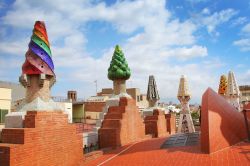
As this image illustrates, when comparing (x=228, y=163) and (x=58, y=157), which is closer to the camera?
(x=228, y=163)

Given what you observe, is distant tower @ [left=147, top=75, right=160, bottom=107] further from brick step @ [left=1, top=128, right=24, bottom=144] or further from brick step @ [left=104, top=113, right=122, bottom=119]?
brick step @ [left=1, top=128, right=24, bottom=144]

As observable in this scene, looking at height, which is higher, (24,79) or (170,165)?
(24,79)

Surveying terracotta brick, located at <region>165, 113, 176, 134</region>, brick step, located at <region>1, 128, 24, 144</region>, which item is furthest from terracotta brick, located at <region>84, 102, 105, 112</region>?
brick step, located at <region>1, 128, 24, 144</region>

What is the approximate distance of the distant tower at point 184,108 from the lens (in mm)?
22953

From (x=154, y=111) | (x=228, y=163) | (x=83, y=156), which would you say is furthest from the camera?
(x=154, y=111)

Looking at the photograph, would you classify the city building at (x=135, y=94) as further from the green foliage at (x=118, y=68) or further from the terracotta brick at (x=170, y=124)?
the green foliage at (x=118, y=68)

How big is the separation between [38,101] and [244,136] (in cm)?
765

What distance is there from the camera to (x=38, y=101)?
937 centimetres

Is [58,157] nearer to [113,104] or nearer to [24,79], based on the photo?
[24,79]

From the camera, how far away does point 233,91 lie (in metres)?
21.9

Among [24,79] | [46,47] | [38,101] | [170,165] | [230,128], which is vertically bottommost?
[170,165]

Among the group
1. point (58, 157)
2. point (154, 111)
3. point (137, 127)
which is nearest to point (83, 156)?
point (58, 157)

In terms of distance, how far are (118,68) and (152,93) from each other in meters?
5.75

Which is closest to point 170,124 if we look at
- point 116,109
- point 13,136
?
point 116,109
